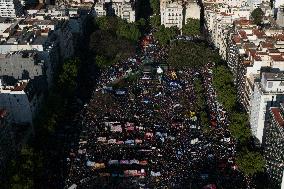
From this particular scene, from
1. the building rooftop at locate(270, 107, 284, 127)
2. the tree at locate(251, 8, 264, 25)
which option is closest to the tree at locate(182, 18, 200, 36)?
the tree at locate(251, 8, 264, 25)

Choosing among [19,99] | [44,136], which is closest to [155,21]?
[19,99]

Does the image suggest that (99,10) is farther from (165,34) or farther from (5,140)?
(5,140)

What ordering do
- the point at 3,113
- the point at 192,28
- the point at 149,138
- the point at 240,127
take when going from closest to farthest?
the point at 3,113 < the point at 240,127 < the point at 149,138 < the point at 192,28

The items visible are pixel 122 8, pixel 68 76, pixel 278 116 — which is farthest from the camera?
pixel 122 8

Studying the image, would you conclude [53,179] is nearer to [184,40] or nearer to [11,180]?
[11,180]

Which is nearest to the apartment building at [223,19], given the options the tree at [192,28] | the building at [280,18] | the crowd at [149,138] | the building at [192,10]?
the tree at [192,28]

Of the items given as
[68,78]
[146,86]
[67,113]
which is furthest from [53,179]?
[146,86]
